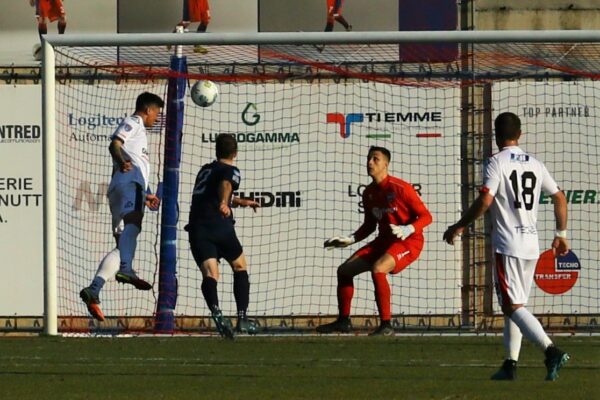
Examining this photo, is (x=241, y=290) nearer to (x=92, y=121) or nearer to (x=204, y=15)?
(x=92, y=121)

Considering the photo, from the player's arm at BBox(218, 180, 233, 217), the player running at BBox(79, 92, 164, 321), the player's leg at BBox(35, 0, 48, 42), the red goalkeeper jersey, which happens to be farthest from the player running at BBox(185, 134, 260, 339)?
the player's leg at BBox(35, 0, 48, 42)

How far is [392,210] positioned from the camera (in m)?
15.1

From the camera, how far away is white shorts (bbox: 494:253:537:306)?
10867 mm

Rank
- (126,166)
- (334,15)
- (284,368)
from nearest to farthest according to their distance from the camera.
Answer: (284,368) → (126,166) → (334,15)

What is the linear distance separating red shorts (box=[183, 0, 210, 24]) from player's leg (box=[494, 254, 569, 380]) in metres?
9.34

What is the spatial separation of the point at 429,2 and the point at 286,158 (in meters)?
2.84

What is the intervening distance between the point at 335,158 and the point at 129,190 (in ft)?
11.8

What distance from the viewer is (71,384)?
10.6m

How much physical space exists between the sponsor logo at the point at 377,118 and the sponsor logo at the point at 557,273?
1.79 m

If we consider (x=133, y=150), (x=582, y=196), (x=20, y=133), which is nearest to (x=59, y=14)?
(x=20, y=133)

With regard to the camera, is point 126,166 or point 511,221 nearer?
point 511,221

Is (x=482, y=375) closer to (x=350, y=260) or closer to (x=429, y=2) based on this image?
(x=350, y=260)

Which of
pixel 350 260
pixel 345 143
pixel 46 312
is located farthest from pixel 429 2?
pixel 46 312

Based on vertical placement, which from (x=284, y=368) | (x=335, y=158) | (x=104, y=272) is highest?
(x=335, y=158)
